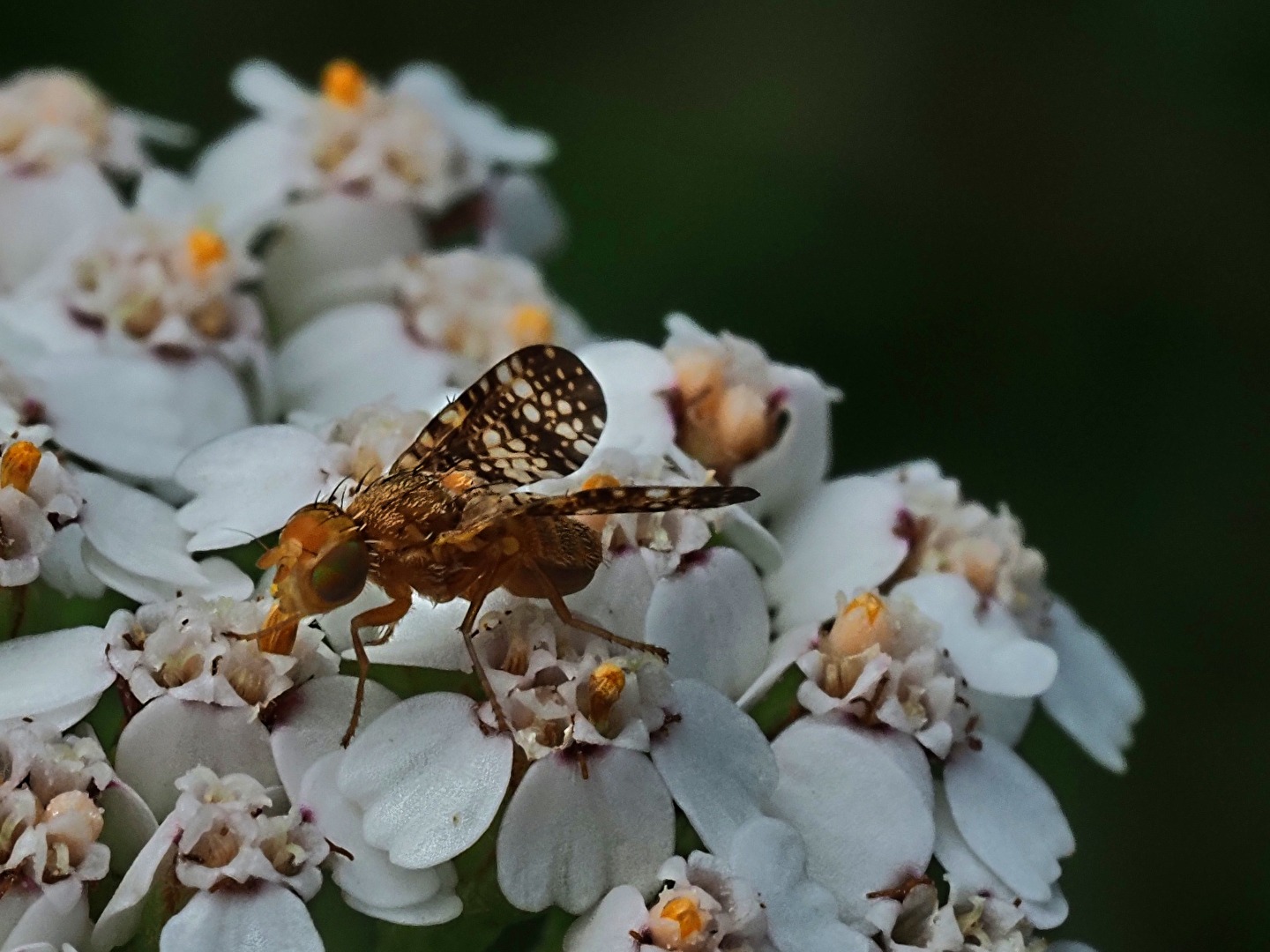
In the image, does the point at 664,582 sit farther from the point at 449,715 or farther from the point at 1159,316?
the point at 1159,316

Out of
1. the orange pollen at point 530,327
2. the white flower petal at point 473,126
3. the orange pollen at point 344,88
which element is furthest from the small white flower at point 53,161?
the orange pollen at point 530,327

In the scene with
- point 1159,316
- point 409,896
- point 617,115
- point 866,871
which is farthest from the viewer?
point 617,115

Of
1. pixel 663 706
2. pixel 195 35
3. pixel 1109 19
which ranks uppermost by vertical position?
pixel 1109 19

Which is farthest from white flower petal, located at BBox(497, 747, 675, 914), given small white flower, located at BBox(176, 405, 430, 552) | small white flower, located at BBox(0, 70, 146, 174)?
small white flower, located at BBox(0, 70, 146, 174)

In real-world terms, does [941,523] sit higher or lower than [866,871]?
higher

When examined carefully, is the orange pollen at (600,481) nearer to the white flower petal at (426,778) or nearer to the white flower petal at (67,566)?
the white flower petal at (426,778)

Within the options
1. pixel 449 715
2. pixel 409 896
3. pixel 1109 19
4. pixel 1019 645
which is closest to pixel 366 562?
pixel 449 715

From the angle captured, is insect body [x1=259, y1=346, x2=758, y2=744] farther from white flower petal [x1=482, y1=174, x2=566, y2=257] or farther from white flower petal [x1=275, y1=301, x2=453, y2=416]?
white flower petal [x1=482, y1=174, x2=566, y2=257]
